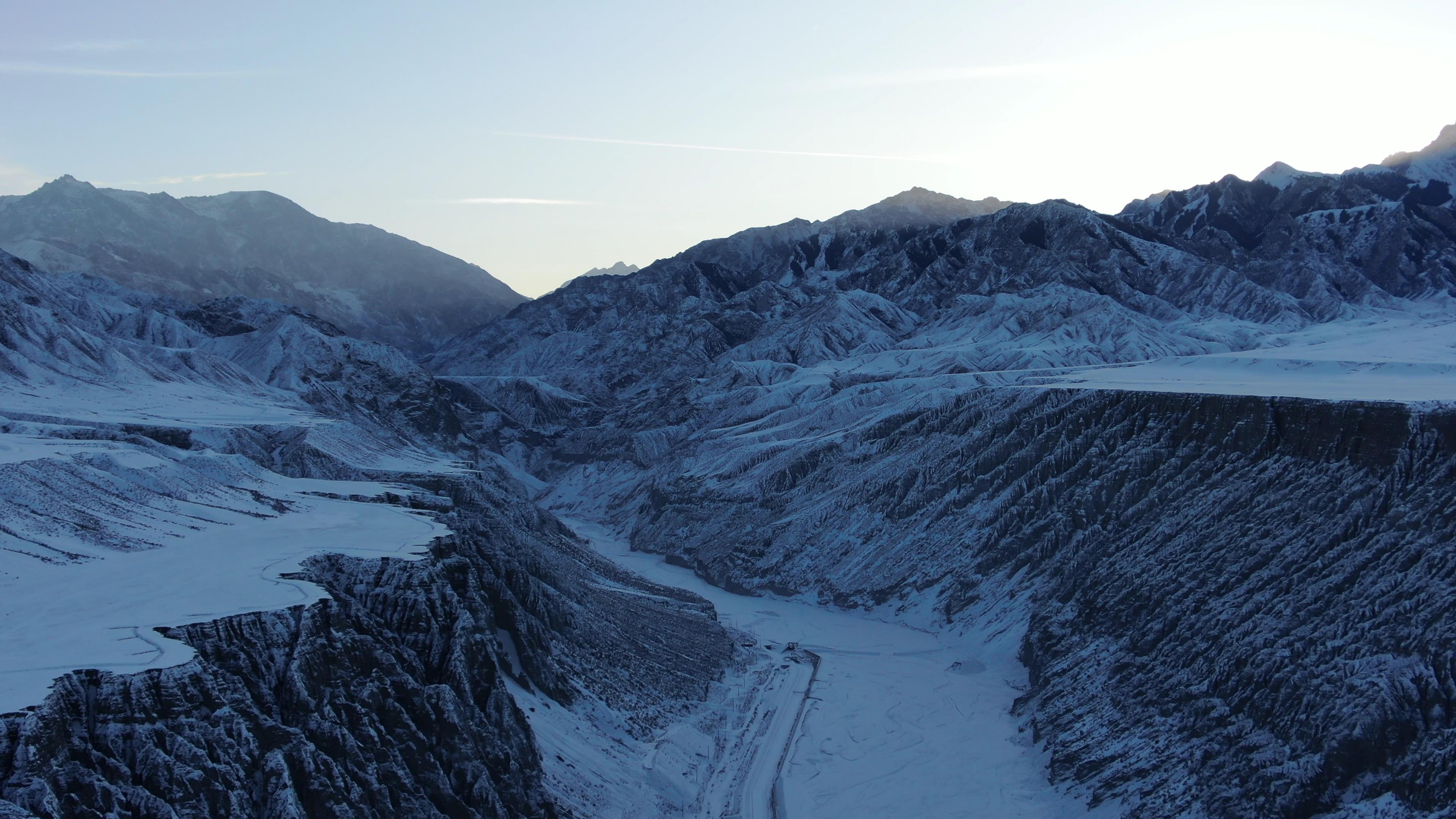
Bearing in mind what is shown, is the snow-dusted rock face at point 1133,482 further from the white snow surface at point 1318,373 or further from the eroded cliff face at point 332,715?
the eroded cliff face at point 332,715

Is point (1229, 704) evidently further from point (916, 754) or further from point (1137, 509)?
point (1137, 509)

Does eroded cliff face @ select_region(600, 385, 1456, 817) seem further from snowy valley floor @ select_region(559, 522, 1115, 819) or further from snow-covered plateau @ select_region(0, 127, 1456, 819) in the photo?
snowy valley floor @ select_region(559, 522, 1115, 819)

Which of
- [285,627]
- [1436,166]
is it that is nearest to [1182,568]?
[285,627]

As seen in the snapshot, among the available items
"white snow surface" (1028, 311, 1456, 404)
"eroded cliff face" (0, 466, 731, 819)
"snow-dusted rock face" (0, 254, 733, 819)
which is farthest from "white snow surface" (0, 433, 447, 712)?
"white snow surface" (1028, 311, 1456, 404)

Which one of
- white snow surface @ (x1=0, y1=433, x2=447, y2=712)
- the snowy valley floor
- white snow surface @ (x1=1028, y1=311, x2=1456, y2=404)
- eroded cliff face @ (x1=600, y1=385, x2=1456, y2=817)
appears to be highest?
white snow surface @ (x1=1028, y1=311, x2=1456, y2=404)

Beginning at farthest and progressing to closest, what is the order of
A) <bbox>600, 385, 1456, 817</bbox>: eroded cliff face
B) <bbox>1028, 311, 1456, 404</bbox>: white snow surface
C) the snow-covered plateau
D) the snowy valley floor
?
<bbox>1028, 311, 1456, 404</bbox>: white snow surface
the snowy valley floor
<bbox>600, 385, 1456, 817</bbox>: eroded cliff face
the snow-covered plateau

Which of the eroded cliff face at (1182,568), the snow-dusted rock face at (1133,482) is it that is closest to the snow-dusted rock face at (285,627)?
the eroded cliff face at (1182,568)

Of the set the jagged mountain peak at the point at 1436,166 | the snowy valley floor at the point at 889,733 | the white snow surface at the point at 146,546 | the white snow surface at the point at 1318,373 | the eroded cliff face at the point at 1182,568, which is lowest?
the snowy valley floor at the point at 889,733
